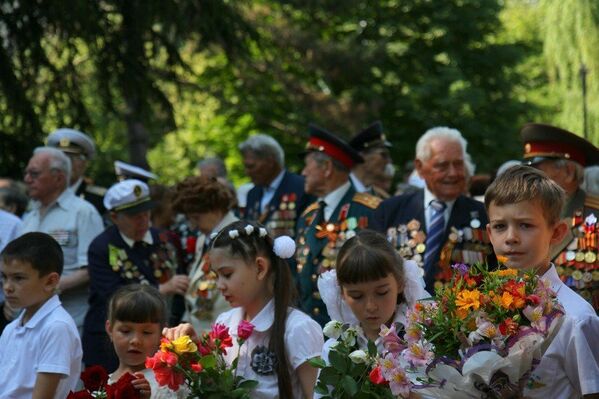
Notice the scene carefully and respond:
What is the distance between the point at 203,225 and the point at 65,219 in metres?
1.23

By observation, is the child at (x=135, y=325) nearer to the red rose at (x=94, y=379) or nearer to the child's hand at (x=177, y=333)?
the red rose at (x=94, y=379)

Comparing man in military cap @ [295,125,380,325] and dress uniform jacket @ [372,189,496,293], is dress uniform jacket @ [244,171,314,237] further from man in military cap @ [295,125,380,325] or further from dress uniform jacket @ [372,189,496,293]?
dress uniform jacket @ [372,189,496,293]

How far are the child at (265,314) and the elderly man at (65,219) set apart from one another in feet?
10.7

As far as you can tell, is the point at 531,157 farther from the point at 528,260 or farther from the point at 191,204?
the point at 528,260

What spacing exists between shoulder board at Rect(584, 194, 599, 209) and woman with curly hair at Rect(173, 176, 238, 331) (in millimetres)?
2669

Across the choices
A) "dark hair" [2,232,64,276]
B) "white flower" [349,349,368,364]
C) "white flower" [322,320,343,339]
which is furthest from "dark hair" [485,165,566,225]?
"dark hair" [2,232,64,276]

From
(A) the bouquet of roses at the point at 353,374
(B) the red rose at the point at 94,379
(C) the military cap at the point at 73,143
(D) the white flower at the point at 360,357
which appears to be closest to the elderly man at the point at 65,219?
(C) the military cap at the point at 73,143

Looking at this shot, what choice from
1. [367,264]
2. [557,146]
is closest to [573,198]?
[557,146]

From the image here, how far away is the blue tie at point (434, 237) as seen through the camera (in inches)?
286

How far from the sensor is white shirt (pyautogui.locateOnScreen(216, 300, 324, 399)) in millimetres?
5176

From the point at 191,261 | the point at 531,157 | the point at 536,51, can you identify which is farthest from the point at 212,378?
the point at 536,51

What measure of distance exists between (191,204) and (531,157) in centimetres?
256

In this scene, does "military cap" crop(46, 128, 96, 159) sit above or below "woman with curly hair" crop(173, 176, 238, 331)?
above

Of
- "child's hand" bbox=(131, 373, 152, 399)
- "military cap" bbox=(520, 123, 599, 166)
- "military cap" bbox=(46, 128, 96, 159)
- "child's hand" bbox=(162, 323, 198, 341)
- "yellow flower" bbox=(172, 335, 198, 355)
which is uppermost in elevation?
"military cap" bbox=(46, 128, 96, 159)
